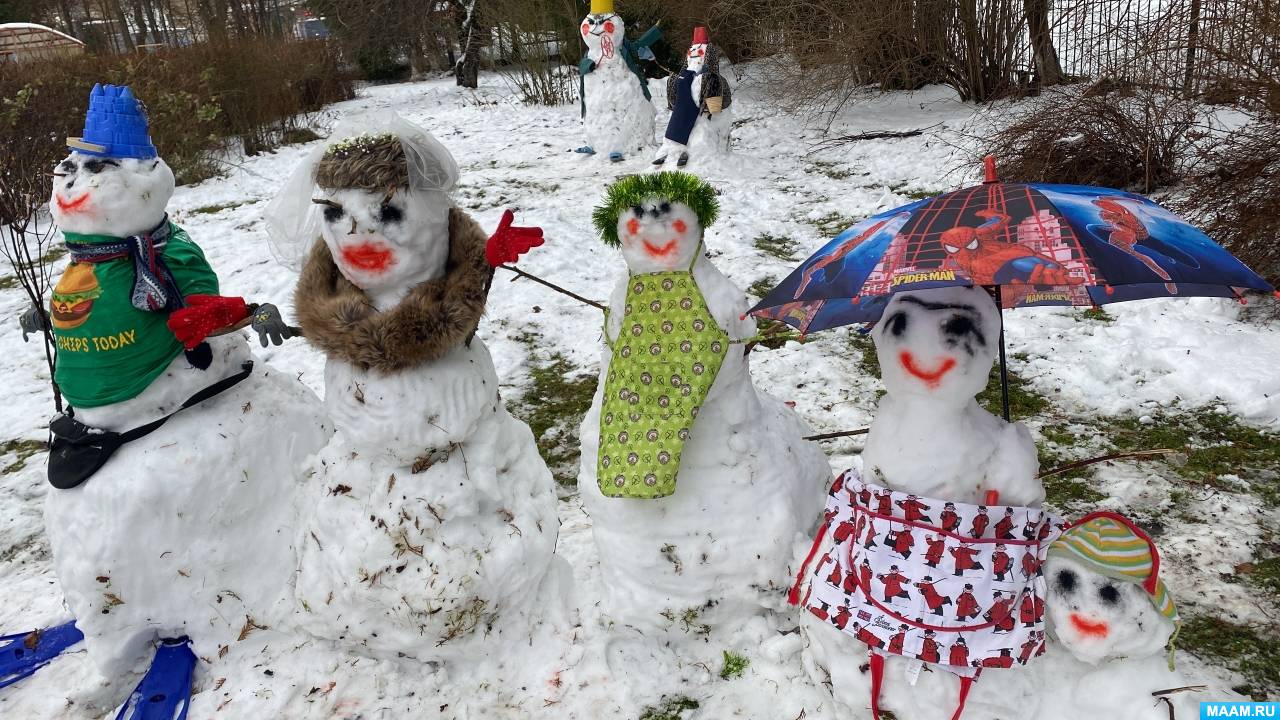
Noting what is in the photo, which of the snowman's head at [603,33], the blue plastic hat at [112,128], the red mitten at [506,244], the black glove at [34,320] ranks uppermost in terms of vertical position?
the snowman's head at [603,33]

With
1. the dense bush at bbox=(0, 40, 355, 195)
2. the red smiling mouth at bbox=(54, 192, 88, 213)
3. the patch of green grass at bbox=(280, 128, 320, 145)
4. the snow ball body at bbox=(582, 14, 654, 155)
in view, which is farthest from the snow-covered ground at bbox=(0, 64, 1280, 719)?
the patch of green grass at bbox=(280, 128, 320, 145)

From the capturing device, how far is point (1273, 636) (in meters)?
2.23

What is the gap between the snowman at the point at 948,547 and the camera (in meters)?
1.70

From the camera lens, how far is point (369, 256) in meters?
2.09

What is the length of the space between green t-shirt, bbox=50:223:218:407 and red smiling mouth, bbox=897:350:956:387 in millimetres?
2054

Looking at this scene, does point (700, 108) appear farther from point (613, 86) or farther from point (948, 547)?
point (948, 547)

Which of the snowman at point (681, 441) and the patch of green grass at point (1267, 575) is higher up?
the snowman at point (681, 441)

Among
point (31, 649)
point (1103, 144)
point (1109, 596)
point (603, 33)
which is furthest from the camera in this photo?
point (603, 33)

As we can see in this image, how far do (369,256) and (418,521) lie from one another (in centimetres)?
74

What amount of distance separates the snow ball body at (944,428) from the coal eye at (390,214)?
123cm

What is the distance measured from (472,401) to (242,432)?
0.78 m

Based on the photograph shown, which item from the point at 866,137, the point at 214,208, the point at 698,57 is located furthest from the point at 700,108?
the point at 214,208

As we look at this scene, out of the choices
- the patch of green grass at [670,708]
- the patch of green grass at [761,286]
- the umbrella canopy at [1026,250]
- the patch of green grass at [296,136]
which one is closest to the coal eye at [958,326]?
the umbrella canopy at [1026,250]

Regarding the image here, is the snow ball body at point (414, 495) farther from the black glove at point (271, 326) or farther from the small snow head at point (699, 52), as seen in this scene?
the small snow head at point (699, 52)
